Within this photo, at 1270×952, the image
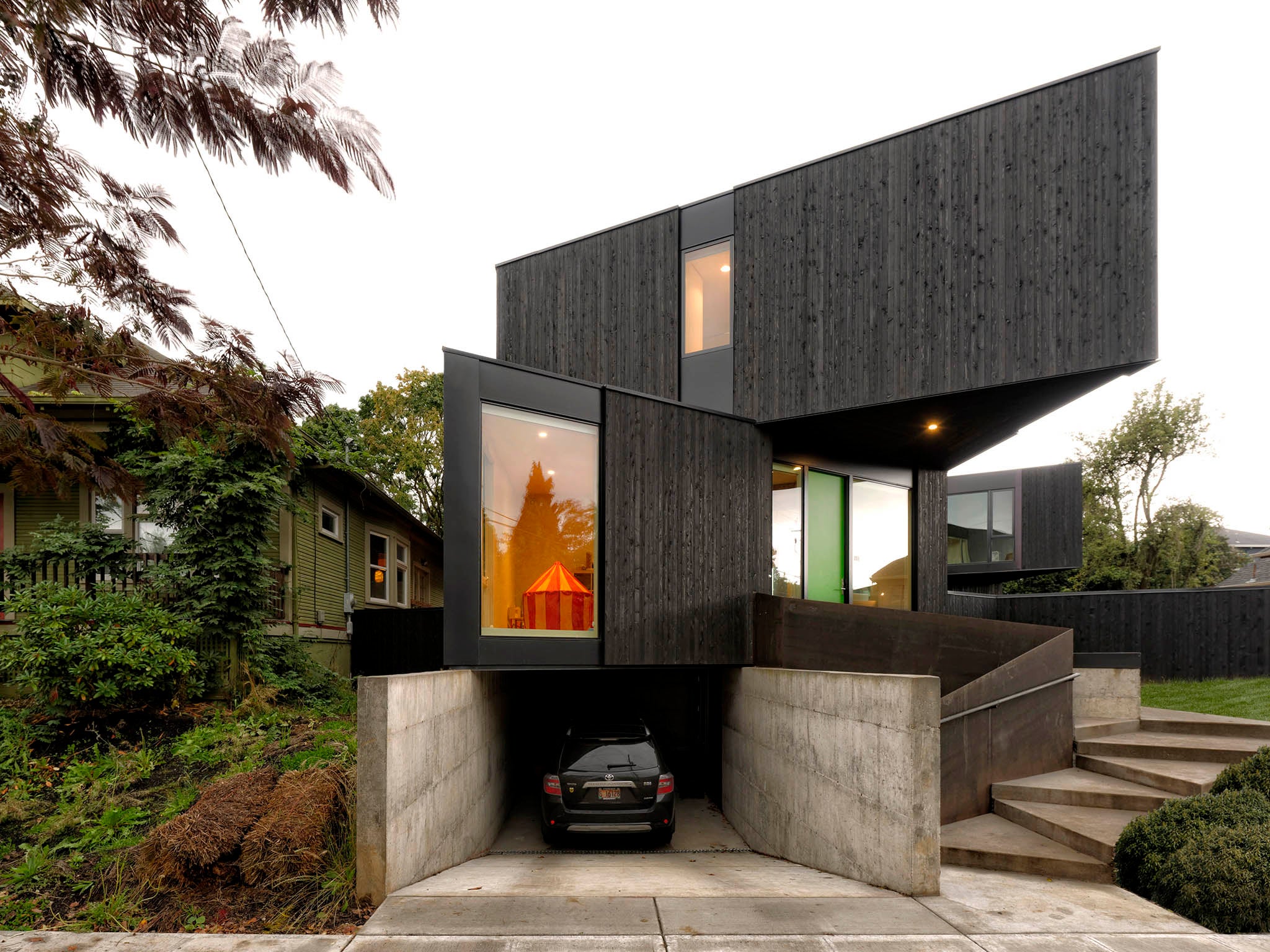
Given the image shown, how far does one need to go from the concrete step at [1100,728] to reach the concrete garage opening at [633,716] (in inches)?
185

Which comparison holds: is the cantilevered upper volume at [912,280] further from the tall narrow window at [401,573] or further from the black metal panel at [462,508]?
the tall narrow window at [401,573]

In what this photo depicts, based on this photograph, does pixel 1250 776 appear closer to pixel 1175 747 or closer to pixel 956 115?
pixel 1175 747

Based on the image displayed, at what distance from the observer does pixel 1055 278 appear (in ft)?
28.0

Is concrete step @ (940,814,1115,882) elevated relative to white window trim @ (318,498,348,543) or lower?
lower

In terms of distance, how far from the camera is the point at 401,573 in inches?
824

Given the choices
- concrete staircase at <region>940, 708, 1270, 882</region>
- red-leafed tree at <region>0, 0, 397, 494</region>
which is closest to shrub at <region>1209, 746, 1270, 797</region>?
concrete staircase at <region>940, 708, 1270, 882</region>

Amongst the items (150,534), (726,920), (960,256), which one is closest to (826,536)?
(960,256)

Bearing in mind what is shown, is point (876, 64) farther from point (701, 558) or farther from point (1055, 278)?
point (701, 558)

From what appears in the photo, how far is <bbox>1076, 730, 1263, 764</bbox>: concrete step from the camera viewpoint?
761 cm

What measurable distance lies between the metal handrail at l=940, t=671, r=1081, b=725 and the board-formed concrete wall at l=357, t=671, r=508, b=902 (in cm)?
476

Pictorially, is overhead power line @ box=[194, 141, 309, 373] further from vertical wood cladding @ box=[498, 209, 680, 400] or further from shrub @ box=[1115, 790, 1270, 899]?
shrub @ box=[1115, 790, 1270, 899]

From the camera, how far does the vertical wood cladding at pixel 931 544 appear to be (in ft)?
42.3

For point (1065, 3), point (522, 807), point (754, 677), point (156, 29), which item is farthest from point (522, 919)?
point (1065, 3)

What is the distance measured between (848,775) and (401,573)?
1669 centimetres
